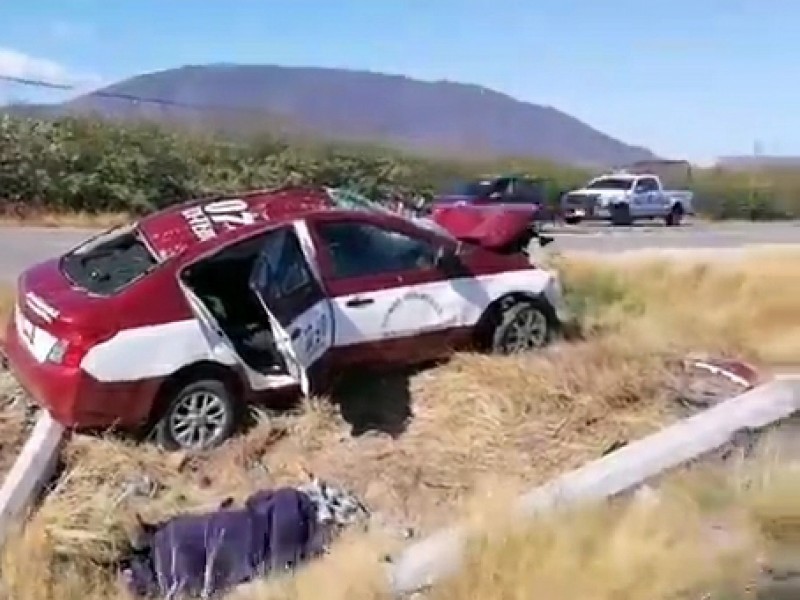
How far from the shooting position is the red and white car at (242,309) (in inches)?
363

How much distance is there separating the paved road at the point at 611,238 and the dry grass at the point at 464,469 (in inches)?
314

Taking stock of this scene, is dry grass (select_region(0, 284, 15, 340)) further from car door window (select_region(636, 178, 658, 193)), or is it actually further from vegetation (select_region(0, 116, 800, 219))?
car door window (select_region(636, 178, 658, 193))

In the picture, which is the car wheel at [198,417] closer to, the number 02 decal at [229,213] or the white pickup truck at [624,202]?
the number 02 decal at [229,213]

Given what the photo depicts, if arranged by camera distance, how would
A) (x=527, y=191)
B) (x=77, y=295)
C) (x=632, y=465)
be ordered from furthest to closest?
(x=527, y=191) → (x=77, y=295) → (x=632, y=465)

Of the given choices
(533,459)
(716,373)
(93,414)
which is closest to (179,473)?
(93,414)

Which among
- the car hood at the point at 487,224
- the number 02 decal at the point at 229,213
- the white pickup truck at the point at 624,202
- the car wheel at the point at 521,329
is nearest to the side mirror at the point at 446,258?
the car hood at the point at 487,224

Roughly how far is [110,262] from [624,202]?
2813 centimetres

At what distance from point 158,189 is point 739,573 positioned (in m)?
25.7

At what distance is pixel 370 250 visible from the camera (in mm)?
10359

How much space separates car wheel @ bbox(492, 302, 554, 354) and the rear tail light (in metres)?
3.19

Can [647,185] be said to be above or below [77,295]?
below

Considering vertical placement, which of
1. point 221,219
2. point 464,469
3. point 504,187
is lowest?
point 504,187

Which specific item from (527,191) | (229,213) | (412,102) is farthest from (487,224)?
(412,102)

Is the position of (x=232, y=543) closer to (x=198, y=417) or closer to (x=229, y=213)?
(x=198, y=417)
